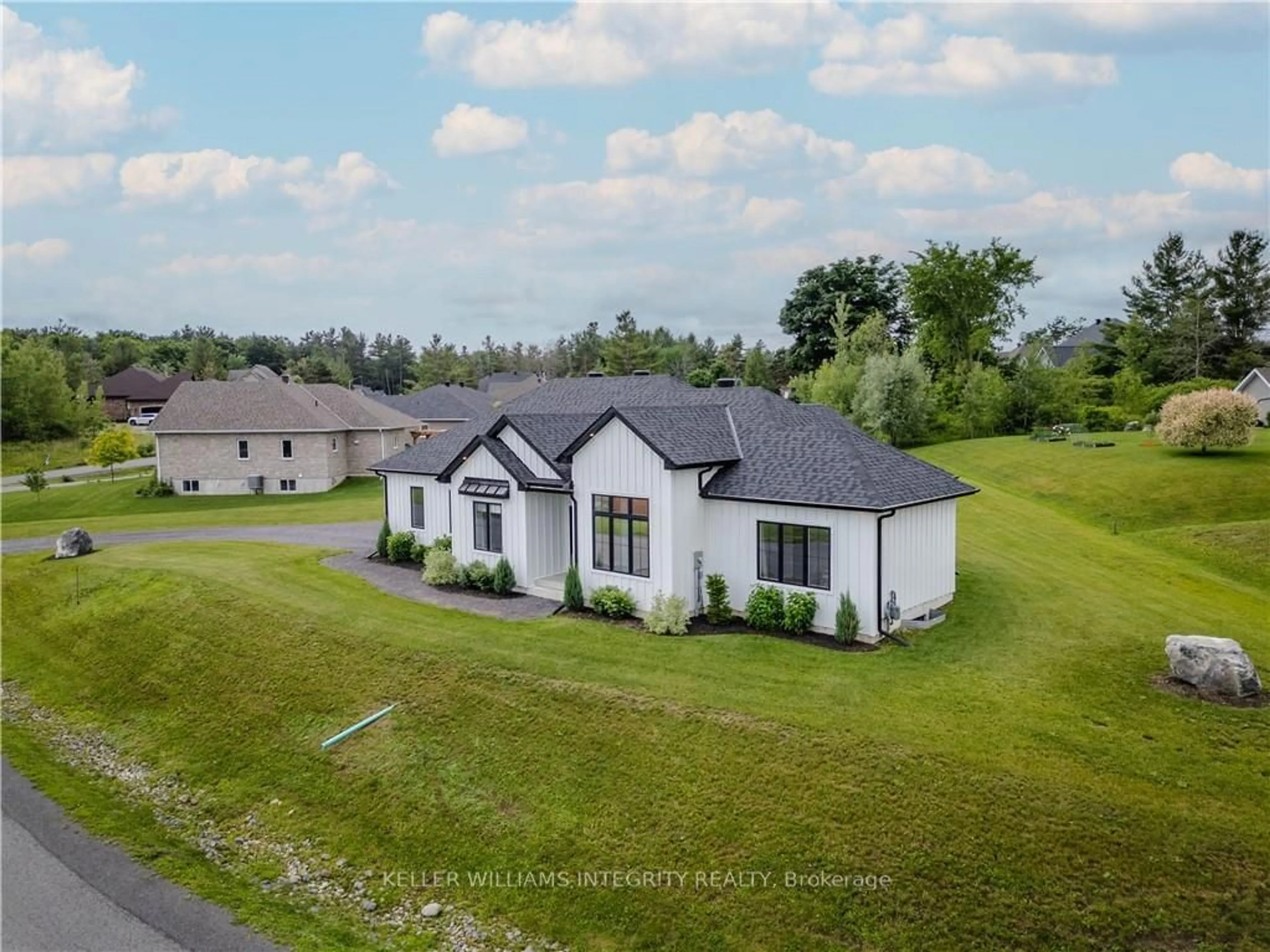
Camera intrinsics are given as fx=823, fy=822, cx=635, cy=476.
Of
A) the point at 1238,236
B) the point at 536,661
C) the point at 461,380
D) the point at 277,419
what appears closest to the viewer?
the point at 536,661

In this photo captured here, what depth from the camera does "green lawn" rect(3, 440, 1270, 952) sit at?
9.31 m

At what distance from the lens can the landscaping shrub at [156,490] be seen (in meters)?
41.3

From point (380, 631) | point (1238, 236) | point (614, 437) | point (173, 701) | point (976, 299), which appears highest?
point (1238, 236)

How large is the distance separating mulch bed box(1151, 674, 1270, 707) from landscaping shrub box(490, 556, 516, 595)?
42.5 feet

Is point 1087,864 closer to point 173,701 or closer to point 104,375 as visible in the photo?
point 173,701

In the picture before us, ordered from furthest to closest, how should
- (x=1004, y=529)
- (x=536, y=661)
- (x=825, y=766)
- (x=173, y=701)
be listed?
1. (x=1004, y=529)
2. (x=173, y=701)
3. (x=536, y=661)
4. (x=825, y=766)

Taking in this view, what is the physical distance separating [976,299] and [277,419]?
44458 mm

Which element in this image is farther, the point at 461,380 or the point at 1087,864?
the point at 461,380

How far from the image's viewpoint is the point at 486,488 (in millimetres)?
20125

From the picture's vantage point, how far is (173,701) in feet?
55.0

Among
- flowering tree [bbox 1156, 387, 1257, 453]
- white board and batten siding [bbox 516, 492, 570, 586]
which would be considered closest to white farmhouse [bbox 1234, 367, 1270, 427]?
flowering tree [bbox 1156, 387, 1257, 453]

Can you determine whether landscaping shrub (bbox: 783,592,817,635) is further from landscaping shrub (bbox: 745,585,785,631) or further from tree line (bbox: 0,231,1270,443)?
tree line (bbox: 0,231,1270,443)

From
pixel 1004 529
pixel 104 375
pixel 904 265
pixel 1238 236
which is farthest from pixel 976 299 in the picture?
pixel 104 375

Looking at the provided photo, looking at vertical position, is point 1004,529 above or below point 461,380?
below
